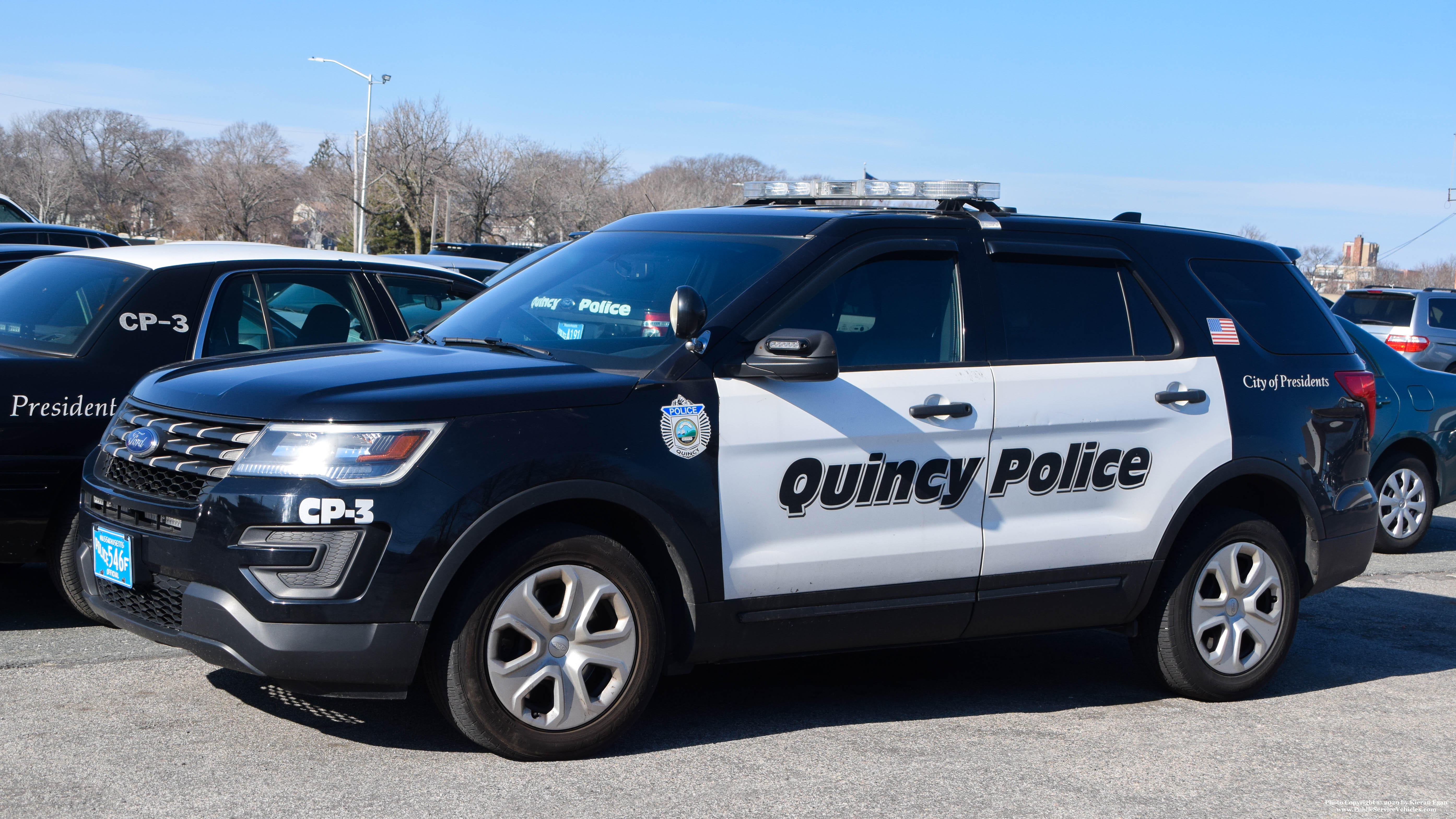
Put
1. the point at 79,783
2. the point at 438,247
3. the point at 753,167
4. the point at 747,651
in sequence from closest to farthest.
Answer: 1. the point at 79,783
2. the point at 747,651
3. the point at 438,247
4. the point at 753,167

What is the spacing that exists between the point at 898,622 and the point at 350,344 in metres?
2.24

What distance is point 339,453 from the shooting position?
3949 mm

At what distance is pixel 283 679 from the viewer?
3.99 metres

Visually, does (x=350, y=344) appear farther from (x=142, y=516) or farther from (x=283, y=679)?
(x=283, y=679)

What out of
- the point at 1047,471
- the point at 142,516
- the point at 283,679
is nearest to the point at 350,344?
the point at 142,516

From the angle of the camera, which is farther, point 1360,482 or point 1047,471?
point 1360,482

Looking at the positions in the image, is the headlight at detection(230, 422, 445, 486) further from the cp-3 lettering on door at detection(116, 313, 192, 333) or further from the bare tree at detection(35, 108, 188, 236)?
the bare tree at detection(35, 108, 188, 236)

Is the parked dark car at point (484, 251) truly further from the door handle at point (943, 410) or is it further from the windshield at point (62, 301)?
the door handle at point (943, 410)

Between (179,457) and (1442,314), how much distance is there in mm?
18391

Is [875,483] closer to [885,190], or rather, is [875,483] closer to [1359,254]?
[885,190]

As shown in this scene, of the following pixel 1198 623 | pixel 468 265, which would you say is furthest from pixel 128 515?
pixel 468 265

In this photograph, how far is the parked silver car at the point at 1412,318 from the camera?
1805cm

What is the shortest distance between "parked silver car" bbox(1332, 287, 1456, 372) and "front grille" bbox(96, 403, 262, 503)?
659 inches

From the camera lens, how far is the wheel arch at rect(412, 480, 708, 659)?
13.2 feet
